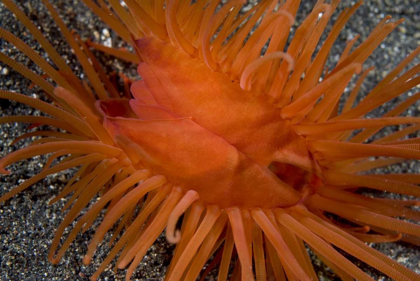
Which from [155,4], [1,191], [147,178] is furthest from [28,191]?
[155,4]

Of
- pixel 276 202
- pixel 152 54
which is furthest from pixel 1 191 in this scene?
pixel 276 202

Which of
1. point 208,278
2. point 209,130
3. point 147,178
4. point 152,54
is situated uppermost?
point 152,54

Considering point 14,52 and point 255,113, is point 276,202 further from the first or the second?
point 14,52

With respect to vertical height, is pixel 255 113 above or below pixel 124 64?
below

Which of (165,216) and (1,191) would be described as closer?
(165,216)

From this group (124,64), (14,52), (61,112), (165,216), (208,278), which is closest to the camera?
(165,216)

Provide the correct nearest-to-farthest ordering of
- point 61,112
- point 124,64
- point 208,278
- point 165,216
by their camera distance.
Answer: point 165,216 < point 61,112 < point 208,278 < point 124,64
